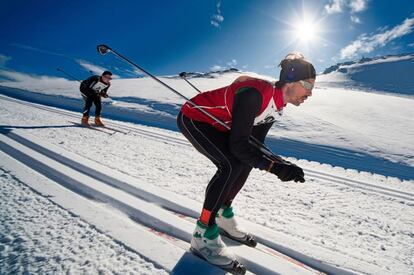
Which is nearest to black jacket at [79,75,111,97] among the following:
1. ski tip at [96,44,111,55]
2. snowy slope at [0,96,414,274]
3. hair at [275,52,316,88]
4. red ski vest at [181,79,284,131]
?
snowy slope at [0,96,414,274]

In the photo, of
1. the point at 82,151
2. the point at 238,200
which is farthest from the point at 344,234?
the point at 82,151

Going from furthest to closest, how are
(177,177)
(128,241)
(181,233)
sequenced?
(177,177) → (181,233) → (128,241)

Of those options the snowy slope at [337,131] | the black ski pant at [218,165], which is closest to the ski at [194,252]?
the black ski pant at [218,165]

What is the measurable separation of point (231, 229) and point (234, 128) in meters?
1.09

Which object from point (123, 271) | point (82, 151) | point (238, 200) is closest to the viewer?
point (123, 271)

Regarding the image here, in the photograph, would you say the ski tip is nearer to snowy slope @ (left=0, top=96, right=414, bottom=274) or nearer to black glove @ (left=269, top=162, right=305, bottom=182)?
snowy slope @ (left=0, top=96, right=414, bottom=274)

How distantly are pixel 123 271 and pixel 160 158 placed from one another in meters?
3.26

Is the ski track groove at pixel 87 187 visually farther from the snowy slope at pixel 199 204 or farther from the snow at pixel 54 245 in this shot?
the snow at pixel 54 245

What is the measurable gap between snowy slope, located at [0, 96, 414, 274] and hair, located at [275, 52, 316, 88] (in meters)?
1.37

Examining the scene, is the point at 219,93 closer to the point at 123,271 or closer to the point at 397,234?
the point at 123,271

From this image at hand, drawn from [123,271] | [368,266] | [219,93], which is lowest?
[123,271]

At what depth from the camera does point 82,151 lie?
484 centimetres

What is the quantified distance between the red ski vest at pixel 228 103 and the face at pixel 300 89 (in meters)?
0.09

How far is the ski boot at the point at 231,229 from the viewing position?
2549 millimetres
